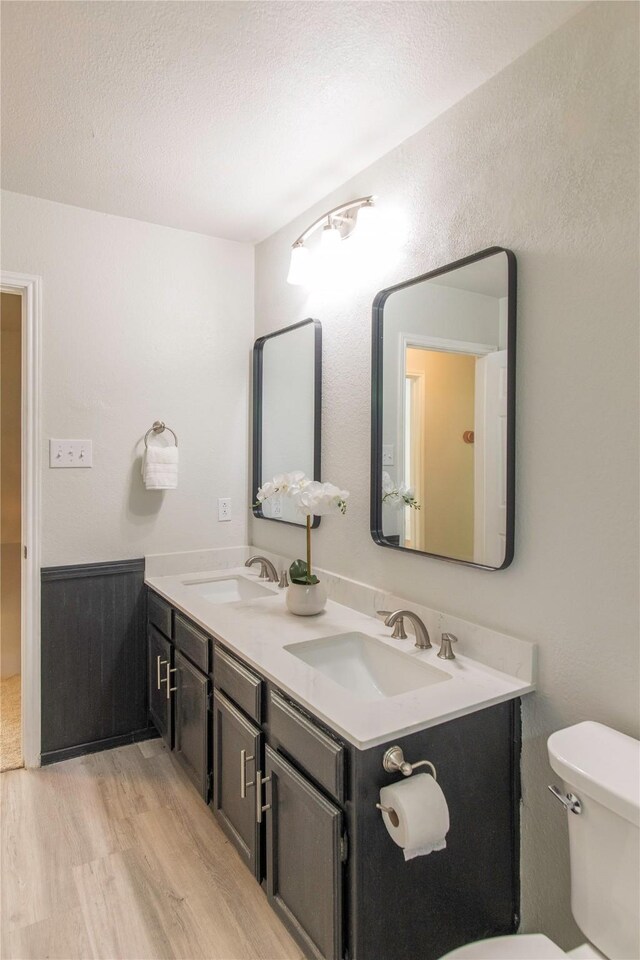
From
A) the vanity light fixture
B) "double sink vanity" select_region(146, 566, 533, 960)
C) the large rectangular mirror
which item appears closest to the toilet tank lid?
"double sink vanity" select_region(146, 566, 533, 960)

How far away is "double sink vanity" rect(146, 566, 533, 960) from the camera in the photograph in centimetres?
119

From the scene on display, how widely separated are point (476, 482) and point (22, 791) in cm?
203

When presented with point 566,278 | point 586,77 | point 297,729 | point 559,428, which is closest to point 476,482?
point 559,428

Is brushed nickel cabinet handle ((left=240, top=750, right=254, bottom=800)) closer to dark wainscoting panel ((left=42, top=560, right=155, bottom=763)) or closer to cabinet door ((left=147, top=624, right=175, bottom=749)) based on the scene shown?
cabinet door ((left=147, top=624, right=175, bottom=749))

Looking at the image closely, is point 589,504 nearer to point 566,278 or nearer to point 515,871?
point 566,278

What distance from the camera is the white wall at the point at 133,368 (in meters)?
2.27

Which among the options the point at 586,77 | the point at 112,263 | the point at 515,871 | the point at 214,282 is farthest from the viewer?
the point at 214,282

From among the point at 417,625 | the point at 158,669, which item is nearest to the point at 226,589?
the point at 158,669

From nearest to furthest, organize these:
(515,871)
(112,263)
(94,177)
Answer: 1. (515,871)
2. (94,177)
3. (112,263)

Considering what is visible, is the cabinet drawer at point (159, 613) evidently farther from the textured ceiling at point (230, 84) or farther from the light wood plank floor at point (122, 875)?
the textured ceiling at point (230, 84)

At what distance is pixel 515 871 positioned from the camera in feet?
4.69

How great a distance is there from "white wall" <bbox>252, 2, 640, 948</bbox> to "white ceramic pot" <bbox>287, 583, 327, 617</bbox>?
41 cm

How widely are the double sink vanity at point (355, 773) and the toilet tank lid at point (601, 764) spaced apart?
8.2 inches

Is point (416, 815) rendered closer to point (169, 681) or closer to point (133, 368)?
point (169, 681)
